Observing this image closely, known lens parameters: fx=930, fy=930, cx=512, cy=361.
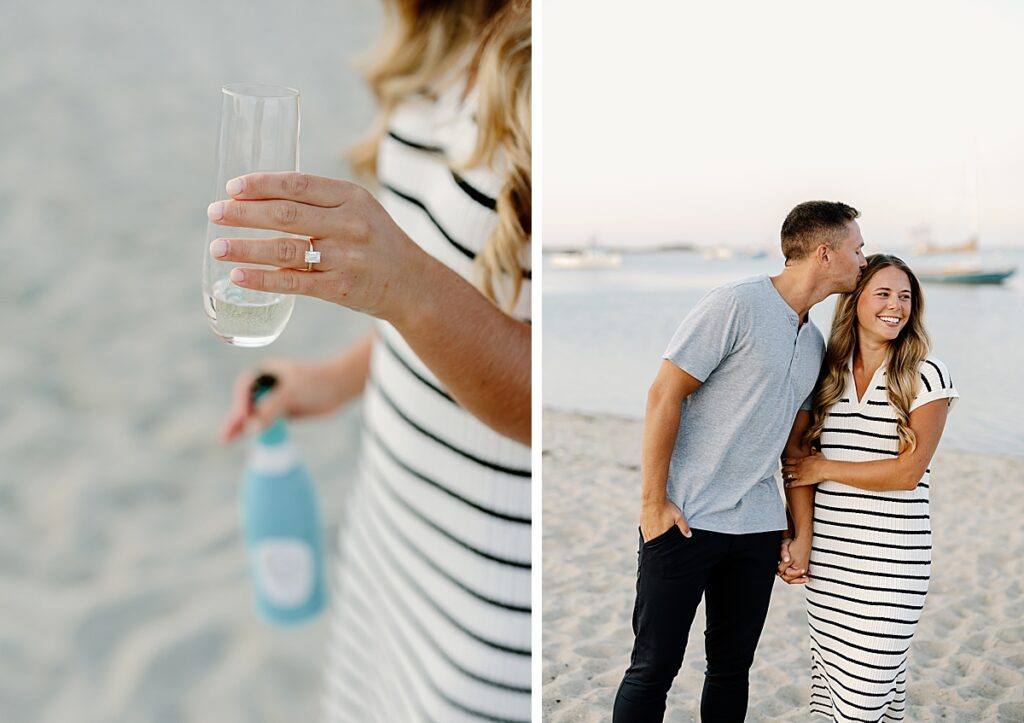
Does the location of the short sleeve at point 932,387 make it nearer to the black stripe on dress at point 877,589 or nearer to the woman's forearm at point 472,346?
the black stripe on dress at point 877,589

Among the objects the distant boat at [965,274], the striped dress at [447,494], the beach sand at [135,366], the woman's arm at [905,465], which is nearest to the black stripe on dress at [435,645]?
the striped dress at [447,494]

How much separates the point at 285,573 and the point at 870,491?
112 cm

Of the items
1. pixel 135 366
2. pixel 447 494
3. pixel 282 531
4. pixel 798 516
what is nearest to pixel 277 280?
pixel 447 494

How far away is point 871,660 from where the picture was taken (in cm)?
112

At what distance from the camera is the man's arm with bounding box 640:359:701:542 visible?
1151mm

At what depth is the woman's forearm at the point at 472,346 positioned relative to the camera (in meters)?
0.89

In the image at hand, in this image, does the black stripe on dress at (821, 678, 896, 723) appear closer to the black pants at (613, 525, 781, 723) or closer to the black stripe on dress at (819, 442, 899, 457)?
the black pants at (613, 525, 781, 723)

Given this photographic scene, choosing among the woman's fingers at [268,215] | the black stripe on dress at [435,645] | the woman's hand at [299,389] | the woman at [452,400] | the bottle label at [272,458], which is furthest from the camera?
the bottle label at [272,458]

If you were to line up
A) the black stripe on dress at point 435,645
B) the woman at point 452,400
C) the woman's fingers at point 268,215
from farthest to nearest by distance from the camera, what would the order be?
the black stripe on dress at point 435,645, the woman at point 452,400, the woman's fingers at point 268,215

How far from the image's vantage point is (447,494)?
3.78 ft

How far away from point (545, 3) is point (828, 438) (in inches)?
26.2

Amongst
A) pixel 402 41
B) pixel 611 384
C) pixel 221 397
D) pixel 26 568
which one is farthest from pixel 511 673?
pixel 221 397

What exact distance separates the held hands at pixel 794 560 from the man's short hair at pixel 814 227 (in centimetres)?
34

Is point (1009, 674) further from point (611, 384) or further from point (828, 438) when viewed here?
point (611, 384)
